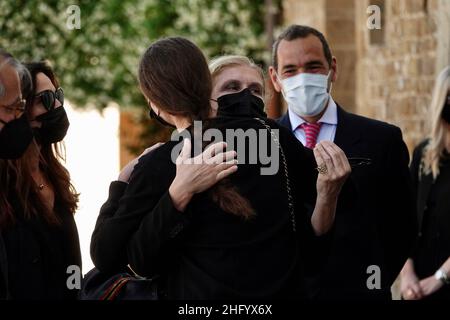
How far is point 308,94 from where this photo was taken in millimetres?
5734

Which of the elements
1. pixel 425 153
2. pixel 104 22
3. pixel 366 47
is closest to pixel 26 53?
pixel 104 22

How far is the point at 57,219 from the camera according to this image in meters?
5.20

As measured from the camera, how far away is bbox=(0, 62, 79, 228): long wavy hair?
5078 mm

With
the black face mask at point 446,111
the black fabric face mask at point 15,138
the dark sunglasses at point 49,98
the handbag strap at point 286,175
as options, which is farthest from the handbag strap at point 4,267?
the black face mask at point 446,111

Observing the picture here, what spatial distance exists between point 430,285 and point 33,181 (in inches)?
88.1

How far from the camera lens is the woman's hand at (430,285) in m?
6.42

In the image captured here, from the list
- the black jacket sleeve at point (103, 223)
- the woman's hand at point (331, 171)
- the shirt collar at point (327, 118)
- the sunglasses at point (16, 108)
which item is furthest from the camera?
the shirt collar at point (327, 118)

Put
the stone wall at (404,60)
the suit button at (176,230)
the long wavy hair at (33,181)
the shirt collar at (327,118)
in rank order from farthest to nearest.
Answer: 1. the stone wall at (404,60)
2. the shirt collar at (327,118)
3. the long wavy hair at (33,181)
4. the suit button at (176,230)

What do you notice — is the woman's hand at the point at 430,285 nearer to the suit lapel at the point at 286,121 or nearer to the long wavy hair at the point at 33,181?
the suit lapel at the point at 286,121

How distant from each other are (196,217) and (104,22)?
15315mm

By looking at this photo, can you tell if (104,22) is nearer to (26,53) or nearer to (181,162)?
(26,53)

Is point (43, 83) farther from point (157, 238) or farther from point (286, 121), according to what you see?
point (157, 238)

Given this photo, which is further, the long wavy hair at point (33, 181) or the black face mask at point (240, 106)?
the long wavy hair at point (33, 181)

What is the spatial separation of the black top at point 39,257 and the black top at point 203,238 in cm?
81
